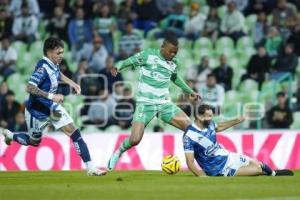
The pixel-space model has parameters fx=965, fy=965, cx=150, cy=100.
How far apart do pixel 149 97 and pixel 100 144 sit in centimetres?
475

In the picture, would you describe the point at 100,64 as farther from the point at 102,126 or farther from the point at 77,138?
the point at 77,138

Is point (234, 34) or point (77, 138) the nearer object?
point (77, 138)

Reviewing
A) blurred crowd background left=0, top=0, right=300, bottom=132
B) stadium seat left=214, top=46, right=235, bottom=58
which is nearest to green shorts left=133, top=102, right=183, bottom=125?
blurred crowd background left=0, top=0, right=300, bottom=132

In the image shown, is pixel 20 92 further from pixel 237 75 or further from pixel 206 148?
pixel 206 148

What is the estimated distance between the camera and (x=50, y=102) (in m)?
14.9

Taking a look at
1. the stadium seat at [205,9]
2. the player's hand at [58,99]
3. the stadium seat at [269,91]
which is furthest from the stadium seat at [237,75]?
Result: the player's hand at [58,99]

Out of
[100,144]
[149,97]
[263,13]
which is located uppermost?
[263,13]

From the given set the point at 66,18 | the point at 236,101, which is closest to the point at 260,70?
the point at 236,101

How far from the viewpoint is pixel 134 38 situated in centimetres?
2395

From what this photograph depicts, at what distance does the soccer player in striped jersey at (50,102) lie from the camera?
14523mm

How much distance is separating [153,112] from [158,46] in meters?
8.47

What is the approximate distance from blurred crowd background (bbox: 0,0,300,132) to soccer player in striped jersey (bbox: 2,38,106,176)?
20.9 feet

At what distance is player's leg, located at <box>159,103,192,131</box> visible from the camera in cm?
1567

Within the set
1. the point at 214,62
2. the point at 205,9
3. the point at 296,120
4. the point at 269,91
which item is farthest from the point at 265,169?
the point at 205,9
